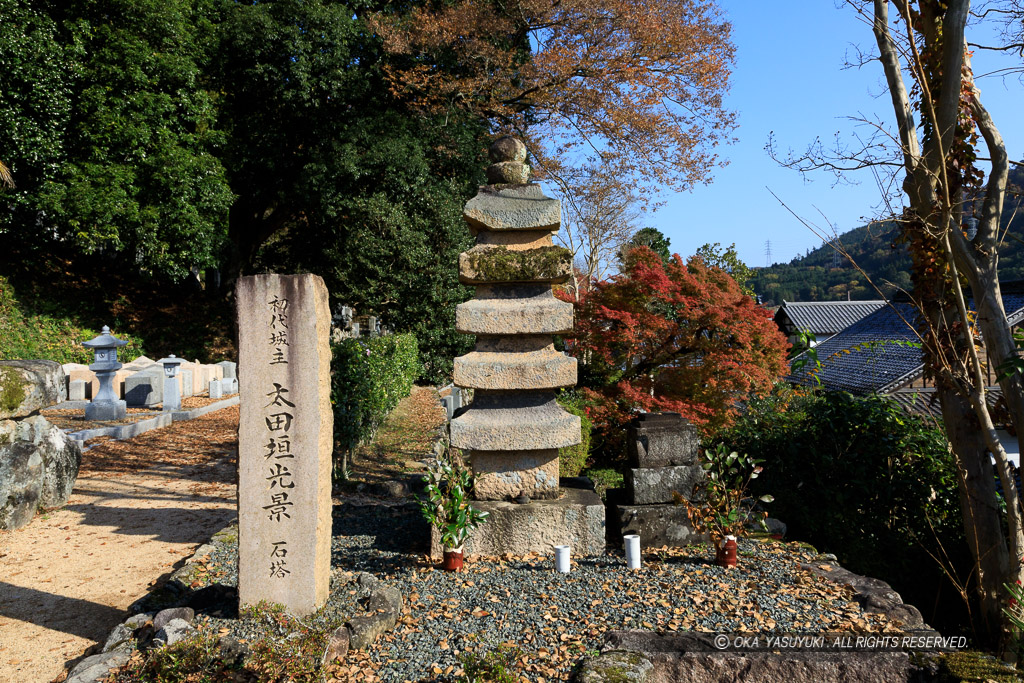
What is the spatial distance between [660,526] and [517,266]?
2.51 m

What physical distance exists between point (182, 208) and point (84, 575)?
1130cm

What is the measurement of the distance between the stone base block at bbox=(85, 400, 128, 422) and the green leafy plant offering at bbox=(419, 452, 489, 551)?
954 centimetres

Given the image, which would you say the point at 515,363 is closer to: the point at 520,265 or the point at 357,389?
the point at 520,265

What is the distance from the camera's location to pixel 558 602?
13.4ft

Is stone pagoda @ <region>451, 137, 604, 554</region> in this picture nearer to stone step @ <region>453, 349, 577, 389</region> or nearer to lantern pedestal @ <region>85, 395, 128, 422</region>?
stone step @ <region>453, 349, 577, 389</region>

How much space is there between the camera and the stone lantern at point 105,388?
11.6 m

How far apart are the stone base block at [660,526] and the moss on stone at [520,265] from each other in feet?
6.96

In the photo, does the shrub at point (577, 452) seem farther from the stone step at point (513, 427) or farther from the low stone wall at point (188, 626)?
the low stone wall at point (188, 626)

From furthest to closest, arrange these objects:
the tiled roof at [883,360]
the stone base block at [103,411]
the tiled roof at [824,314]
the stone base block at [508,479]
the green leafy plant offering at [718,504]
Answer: the tiled roof at [824,314] → the tiled roof at [883,360] → the stone base block at [103,411] → the stone base block at [508,479] → the green leafy plant offering at [718,504]

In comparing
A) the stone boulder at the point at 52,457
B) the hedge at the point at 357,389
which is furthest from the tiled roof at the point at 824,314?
the stone boulder at the point at 52,457

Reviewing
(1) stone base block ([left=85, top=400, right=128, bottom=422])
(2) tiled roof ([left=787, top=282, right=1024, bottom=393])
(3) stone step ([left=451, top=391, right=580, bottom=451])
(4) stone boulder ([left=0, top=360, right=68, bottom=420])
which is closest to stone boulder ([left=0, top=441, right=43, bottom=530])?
(4) stone boulder ([left=0, top=360, right=68, bottom=420])

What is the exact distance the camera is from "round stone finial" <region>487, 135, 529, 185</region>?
5559mm

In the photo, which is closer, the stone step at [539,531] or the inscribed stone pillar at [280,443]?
the inscribed stone pillar at [280,443]

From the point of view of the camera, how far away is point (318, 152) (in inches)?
561
